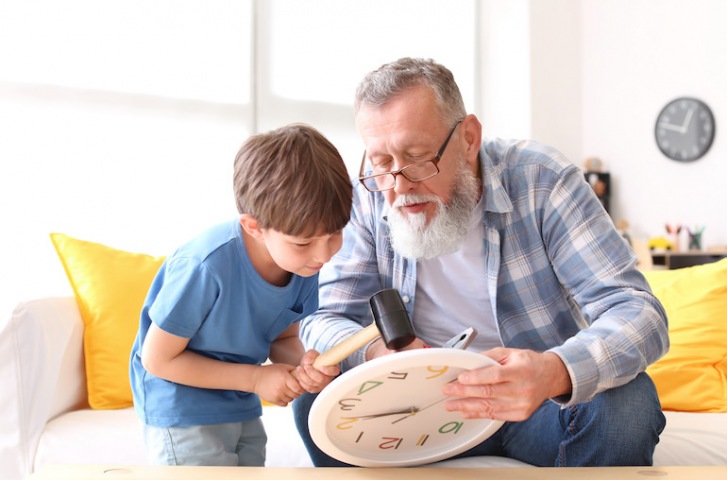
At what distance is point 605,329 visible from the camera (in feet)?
5.01

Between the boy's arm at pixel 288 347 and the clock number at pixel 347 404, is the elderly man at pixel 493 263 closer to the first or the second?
the boy's arm at pixel 288 347

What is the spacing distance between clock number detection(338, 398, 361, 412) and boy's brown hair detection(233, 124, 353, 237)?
33cm

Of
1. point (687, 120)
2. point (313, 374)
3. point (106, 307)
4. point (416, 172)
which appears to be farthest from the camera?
point (687, 120)

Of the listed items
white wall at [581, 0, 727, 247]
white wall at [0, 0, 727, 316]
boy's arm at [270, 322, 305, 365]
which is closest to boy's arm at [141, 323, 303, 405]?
boy's arm at [270, 322, 305, 365]

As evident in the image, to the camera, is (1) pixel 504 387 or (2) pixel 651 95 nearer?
(1) pixel 504 387

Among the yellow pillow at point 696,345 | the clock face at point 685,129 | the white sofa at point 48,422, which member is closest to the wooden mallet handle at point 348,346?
the white sofa at point 48,422

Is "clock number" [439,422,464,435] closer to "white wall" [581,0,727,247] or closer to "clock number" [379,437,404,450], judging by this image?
"clock number" [379,437,404,450]

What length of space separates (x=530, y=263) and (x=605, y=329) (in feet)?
1.13

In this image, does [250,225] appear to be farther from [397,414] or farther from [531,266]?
[531,266]

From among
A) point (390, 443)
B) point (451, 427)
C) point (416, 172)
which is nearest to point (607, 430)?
point (451, 427)

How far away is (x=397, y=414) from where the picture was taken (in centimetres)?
132

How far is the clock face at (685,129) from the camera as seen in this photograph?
505cm

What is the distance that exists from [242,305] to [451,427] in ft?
1.58

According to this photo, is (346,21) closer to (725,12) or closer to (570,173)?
(725,12)
